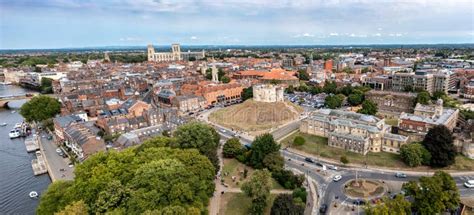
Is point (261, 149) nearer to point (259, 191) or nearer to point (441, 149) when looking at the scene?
point (259, 191)

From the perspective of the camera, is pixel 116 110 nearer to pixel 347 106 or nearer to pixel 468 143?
pixel 347 106

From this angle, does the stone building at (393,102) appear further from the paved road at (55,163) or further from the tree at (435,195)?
the paved road at (55,163)

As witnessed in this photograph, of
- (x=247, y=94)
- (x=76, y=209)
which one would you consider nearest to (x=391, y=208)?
(x=76, y=209)

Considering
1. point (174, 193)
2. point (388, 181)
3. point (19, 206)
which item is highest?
point (174, 193)

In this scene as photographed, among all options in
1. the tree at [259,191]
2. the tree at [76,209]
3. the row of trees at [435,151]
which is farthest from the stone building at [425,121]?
the tree at [76,209]

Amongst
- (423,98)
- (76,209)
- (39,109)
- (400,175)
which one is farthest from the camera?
(39,109)

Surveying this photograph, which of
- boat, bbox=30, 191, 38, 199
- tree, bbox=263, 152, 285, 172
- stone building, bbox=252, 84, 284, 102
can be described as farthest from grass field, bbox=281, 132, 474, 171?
boat, bbox=30, 191, 38, 199

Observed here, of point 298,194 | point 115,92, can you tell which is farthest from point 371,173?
point 115,92
